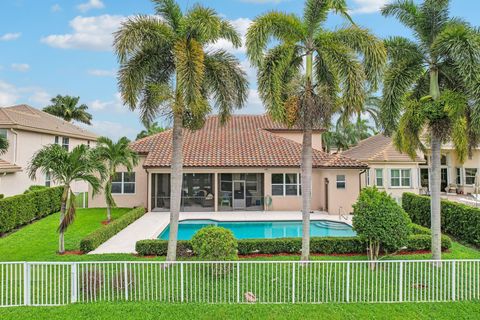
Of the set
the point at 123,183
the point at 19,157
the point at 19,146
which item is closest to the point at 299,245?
the point at 123,183

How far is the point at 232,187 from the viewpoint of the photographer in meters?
24.7

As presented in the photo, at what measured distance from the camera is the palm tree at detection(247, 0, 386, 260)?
1089 cm

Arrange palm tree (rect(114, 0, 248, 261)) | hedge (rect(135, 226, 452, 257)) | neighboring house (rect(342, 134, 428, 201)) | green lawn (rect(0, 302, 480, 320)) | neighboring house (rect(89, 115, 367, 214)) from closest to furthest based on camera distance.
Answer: green lawn (rect(0, 302, 480, 320)) → palm tree (rect(114, 0, 248, 261)) → hedge (rect(135, 226, 452, 257)) → neighboring house (rect(89, 115, 367, 214)) → neighboring house (rect(342, 134, 428, 201))

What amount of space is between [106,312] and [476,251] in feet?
45.9

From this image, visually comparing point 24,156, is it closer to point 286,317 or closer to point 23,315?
point 23,315

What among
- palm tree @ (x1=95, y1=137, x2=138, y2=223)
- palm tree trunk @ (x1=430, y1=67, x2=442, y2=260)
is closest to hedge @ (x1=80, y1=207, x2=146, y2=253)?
palm tree @ (x1=95, y1=137, x2=138, y2=223)

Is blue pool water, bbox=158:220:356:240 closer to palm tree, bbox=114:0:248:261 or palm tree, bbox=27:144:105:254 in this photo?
palm tree, bbox=27:144:105:254

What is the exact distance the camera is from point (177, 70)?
1046cm

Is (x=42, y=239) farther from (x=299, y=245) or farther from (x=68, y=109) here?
(x=68, y=109)

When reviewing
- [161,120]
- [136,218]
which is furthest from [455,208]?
[136,218]

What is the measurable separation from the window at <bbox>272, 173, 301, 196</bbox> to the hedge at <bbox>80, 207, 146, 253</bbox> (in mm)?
9771

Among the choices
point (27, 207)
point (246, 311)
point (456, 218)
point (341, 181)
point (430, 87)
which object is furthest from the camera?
point (341, 181)

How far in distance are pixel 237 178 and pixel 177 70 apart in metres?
14.9

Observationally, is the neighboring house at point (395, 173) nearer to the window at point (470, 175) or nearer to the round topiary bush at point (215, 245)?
the window at point (470, 175)
